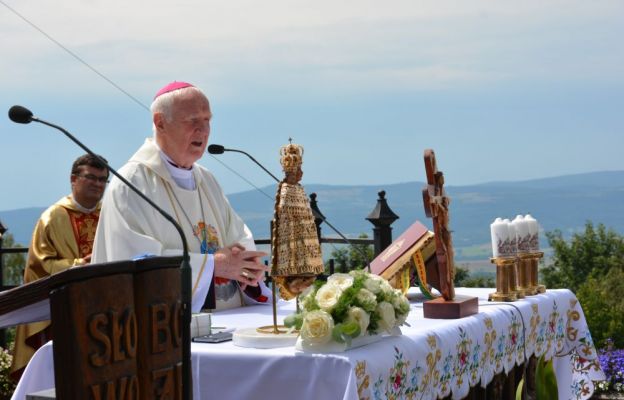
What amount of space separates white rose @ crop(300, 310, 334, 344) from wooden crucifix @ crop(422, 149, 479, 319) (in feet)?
4.63

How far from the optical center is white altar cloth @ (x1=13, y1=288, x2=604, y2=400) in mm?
3988

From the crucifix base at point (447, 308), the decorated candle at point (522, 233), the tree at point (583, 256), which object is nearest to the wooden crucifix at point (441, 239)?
the crucifix base at point (447, 308)

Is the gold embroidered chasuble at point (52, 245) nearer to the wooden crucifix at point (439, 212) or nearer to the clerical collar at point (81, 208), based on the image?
the clerical collar at point (81, 208)

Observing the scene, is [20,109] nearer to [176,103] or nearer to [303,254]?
[303,254]

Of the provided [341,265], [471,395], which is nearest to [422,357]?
[471,395]

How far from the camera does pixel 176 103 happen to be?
18.9 feet

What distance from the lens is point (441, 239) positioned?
554 centimetres

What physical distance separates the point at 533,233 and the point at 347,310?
8.52ft

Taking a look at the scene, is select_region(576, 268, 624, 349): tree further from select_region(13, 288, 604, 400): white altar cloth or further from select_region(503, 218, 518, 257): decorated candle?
select_region(503, 218, 518, 257): decorated candle

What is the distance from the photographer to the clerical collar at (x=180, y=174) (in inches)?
235

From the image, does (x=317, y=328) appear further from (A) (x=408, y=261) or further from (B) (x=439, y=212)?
(A) (x=408, y=261)

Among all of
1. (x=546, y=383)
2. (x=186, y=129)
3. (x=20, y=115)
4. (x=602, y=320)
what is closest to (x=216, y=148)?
(x=186, y=129)

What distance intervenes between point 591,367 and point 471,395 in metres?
1.39

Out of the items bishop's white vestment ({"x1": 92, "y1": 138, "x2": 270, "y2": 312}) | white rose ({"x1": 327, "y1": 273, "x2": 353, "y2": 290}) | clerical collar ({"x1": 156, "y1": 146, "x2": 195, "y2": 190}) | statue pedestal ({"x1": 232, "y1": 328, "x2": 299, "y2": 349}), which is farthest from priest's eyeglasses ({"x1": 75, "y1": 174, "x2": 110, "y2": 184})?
white rose ({"x1": 327, "y1": 273, "x2": 353, "y2": 290})
